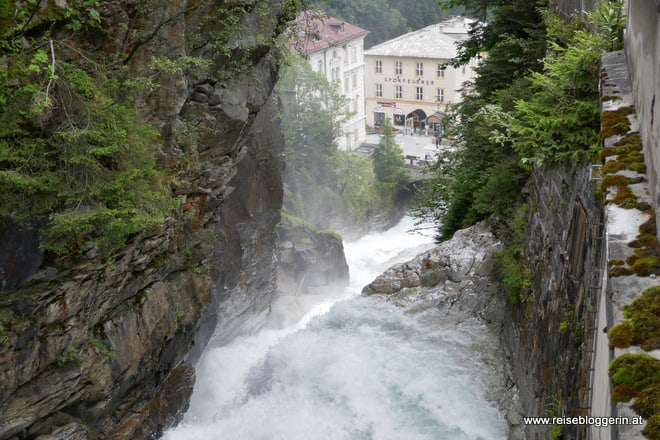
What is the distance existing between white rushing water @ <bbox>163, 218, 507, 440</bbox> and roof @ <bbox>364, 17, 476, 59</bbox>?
41.5 m

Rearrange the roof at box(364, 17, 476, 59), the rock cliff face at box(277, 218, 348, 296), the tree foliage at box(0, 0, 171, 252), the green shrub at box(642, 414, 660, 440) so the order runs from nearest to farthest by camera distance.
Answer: the green shrub at box(642, 414, 660, 440) → the tree foliage at box(0, 0, 171, 252) → the rock cliff face at box(277, 218, 348, 296) → the roof at box(364, 17, 476, 59)

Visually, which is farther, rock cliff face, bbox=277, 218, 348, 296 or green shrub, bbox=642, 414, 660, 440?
rock cliff face, bbox=277, 218, 348, 296

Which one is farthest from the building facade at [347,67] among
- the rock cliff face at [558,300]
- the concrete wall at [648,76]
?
the concrete wall at [648,76]

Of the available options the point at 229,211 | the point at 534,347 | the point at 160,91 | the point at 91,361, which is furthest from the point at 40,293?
the point at 229,211

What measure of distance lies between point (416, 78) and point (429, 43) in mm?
3026

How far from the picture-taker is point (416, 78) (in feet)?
191

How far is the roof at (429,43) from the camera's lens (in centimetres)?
5641

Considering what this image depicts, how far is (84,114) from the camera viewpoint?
10.0 meters

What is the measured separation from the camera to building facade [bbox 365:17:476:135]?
5709 centimetres

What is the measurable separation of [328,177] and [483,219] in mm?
25501

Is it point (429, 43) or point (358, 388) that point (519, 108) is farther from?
point (429, 43)

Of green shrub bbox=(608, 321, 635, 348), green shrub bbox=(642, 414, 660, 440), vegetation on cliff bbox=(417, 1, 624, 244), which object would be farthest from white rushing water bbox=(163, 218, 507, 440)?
green shrub bbox=(642, 414, 660, 440)

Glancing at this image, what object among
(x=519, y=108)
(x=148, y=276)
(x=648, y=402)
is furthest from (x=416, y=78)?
(x=648, y=402)

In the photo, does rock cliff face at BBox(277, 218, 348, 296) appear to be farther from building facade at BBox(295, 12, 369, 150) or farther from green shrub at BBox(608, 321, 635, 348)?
green shrub at BBox(608, 321, 635, 348)
